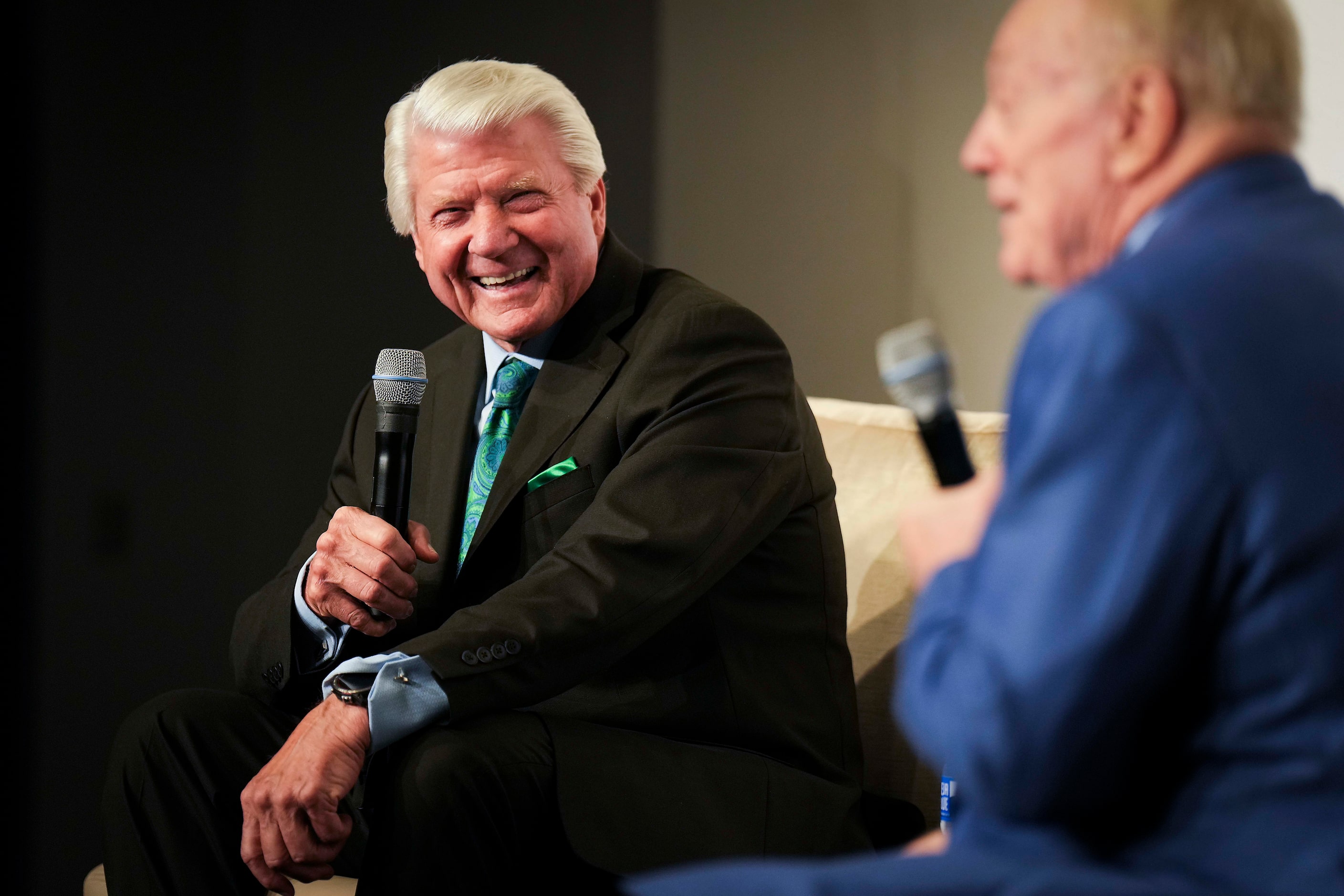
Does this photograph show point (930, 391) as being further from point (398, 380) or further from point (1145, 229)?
point (398, 380)

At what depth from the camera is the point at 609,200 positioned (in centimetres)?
272

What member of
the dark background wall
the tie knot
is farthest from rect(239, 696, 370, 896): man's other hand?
the dark background wall

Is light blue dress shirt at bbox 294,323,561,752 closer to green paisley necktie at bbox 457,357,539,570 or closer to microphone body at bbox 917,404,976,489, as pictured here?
green paisley necktie at bbox 457,357,539,570

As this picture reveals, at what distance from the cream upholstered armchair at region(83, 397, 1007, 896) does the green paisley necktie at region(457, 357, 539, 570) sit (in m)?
0.48

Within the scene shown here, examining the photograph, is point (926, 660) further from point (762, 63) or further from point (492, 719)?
point (762, 63)

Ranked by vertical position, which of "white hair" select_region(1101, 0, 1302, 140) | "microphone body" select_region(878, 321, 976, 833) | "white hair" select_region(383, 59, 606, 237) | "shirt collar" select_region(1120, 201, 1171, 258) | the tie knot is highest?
"white hair" select_region(1101, 0, 1302, 140)

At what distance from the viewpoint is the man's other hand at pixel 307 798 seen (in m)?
1.29

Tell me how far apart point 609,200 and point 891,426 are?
3.40ft

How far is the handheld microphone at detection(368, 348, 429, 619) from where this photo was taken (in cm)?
146

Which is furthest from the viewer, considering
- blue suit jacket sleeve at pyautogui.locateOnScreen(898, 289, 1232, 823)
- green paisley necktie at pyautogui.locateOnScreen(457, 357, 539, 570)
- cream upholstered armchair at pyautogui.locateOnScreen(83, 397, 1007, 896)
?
cream upholstered armchair at pyautogui.locateOnScreen(83, 397, 1007, 896)

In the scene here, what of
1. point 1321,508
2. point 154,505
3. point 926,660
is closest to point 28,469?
point 154,505

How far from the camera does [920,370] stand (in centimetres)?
81

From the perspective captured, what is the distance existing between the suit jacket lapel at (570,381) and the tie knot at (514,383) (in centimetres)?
3

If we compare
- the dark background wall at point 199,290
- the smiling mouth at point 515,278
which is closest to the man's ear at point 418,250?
the smiling mouth at point 515,278
